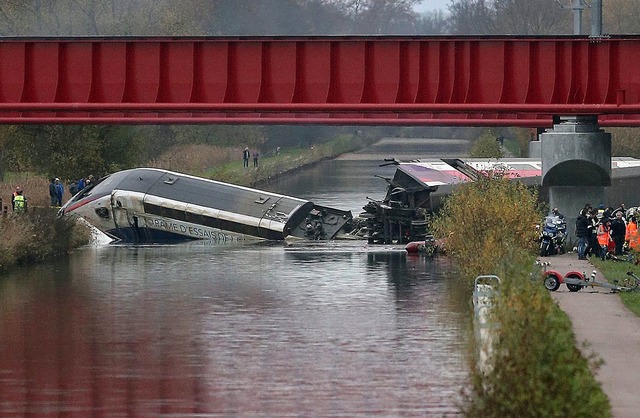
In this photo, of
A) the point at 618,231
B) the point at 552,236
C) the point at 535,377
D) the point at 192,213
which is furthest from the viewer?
the point at 192,213

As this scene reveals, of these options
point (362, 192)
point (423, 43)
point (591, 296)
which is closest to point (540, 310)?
point (591, 296)

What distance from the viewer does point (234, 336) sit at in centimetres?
2603

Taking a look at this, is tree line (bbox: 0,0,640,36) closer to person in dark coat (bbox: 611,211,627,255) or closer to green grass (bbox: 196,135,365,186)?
green grass (bbox: 196,135,365,186)

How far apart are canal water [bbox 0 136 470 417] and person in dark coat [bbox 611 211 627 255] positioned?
454cm

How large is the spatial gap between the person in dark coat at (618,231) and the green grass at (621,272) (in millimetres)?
1299

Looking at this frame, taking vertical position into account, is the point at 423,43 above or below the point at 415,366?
above

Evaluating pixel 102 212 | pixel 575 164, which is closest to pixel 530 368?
pixel 575 164

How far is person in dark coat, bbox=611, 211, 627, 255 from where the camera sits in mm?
36875

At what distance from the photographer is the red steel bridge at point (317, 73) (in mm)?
31766

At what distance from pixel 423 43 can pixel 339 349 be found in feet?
32.7

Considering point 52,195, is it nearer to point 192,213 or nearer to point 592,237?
point 192,213

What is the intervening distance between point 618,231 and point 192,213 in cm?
1821

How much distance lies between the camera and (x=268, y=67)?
31.9 meters

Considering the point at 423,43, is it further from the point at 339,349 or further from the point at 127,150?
the point at 127,150
